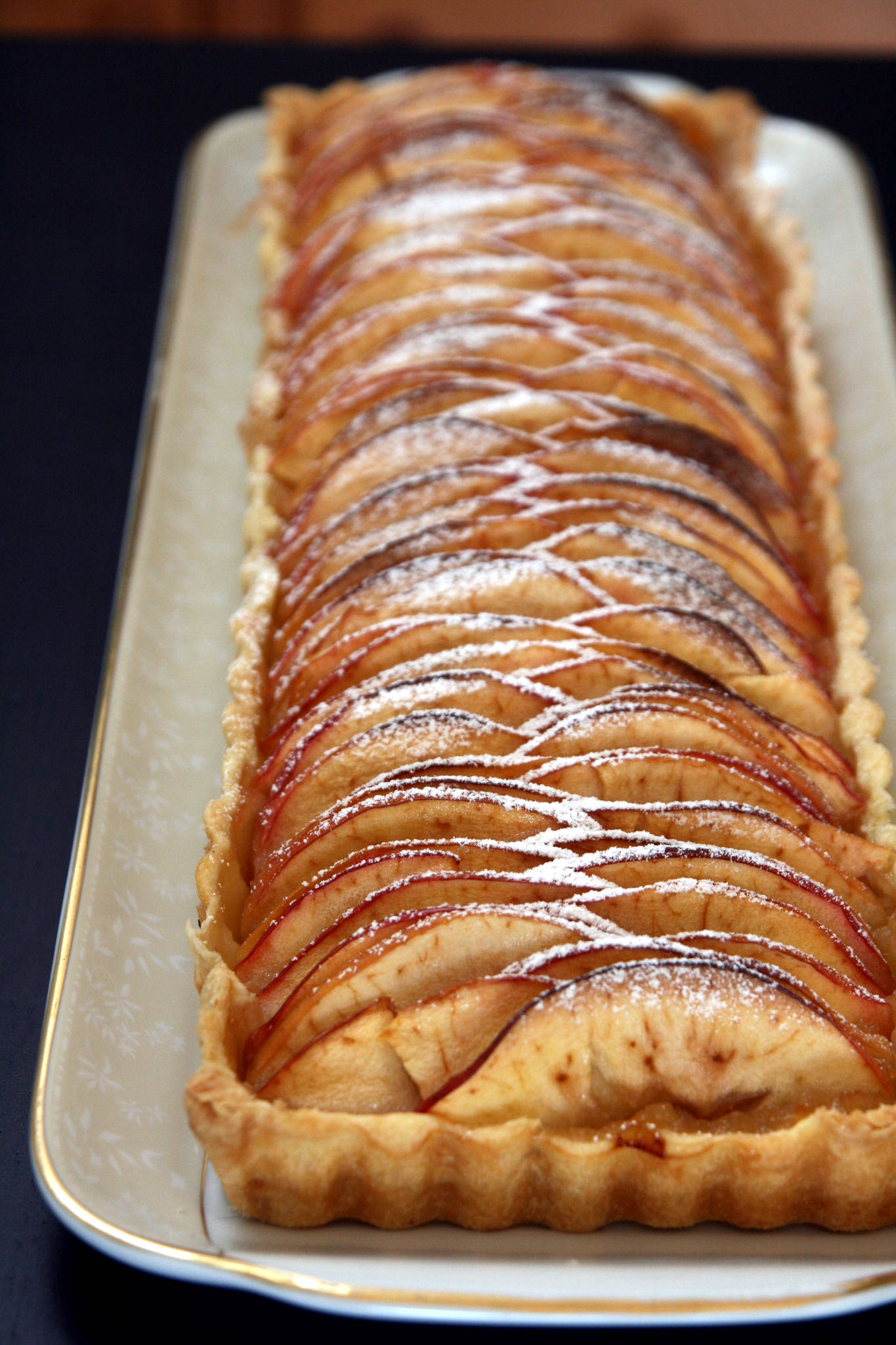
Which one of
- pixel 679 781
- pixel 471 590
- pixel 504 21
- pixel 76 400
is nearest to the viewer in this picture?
pixel 679 781

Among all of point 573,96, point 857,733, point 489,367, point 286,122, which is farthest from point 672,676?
point 286,122

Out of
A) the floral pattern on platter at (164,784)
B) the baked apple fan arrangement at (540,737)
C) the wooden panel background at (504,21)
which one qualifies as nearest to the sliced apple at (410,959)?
the baked apple fan arrangement at (540,737)

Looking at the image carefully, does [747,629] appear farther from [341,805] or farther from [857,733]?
[341,805]

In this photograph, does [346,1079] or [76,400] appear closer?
[346,1079]

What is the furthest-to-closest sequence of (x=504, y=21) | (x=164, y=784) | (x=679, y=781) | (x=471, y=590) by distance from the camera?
(x=504, y=21) < (x=164, y=784) < (x=471, y=590) < (x=679, y=781)

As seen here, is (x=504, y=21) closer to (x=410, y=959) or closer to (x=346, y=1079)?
(x=410, y=959)

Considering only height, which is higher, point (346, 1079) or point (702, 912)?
point (702, 912)

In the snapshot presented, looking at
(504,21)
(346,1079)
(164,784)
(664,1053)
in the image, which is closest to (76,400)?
(164,784)
